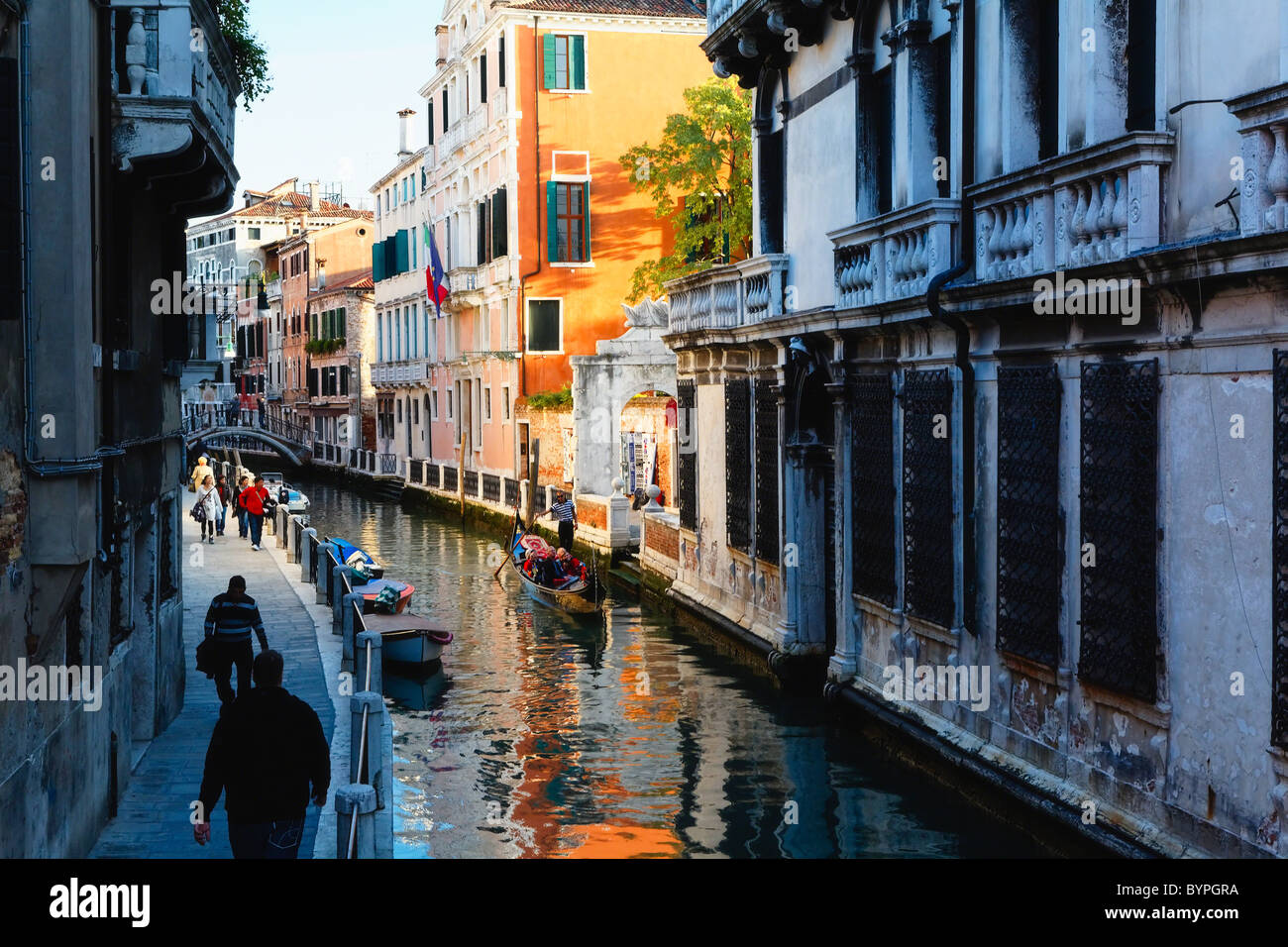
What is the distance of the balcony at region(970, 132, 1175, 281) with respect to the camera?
8133 millimetres

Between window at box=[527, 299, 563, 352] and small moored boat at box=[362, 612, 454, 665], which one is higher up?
window at box=[527, 299, 563, 352]

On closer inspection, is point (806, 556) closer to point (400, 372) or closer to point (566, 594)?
point (566, 594)

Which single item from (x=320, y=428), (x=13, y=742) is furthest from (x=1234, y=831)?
(x=320, y=428)

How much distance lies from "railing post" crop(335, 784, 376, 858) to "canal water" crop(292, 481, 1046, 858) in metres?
3.53

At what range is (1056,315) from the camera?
918 cm

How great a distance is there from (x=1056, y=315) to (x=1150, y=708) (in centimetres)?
243

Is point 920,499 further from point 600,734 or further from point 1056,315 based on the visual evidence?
point 600,734

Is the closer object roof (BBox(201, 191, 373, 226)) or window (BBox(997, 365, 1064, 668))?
window (BBox(997, 365, 1064, 668))

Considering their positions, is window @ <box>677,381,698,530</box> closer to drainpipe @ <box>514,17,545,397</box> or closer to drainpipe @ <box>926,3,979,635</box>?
drainpipe @ <box>926,3,979,635</box>

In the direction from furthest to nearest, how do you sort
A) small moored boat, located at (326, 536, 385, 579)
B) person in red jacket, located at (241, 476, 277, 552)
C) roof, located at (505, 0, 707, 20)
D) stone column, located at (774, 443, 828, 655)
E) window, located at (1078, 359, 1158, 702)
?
1. roof, located at (505, 0, 707, 20)
2. person in red jacket, located at (241, 476, 277, 552)
3. small moored boat, located at (326, 536, 385, 579)
4. stone column, located at (774, 443, 828, 655)
5. window, located at (1078, 359, 1158, 702)

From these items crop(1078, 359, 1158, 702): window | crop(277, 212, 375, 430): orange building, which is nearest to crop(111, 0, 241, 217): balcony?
crop(1078, 359, 1158, 702): window

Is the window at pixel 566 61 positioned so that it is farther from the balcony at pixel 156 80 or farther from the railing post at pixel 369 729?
the railing post at pixel 369 729

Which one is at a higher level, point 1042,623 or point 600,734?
point 1042,623

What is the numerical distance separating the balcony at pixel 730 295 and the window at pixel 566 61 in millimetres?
17494
